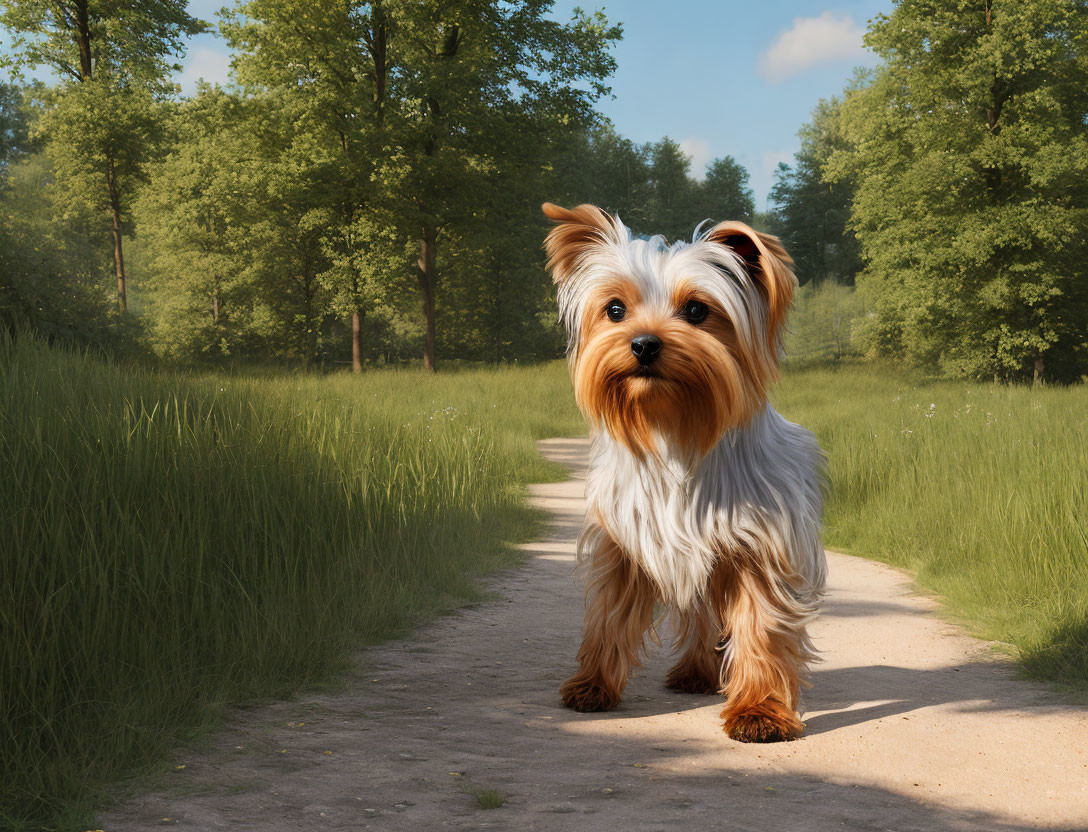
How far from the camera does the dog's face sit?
3469 mm

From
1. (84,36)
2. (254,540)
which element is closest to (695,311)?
(254,540)

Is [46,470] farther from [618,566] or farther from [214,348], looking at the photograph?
[214,348]

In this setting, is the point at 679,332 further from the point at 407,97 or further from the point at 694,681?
the point at 407,97

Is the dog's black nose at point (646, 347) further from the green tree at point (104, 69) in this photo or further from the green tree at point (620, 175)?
the green tree at point (620, 175)

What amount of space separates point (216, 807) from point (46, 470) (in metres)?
2.39

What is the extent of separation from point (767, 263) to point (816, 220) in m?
60.7

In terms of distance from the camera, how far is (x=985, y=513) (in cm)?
750

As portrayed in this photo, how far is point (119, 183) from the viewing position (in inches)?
1288

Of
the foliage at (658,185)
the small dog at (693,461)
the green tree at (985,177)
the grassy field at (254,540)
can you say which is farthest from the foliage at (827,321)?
the small dog at (693,461)

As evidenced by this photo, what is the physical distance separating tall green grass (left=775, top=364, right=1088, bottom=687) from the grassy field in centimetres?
2

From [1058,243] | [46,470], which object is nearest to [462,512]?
[46,470]

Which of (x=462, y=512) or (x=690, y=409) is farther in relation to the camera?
(x=462, y=512)

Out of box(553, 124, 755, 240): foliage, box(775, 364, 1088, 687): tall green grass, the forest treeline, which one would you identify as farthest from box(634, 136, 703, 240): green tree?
box(775, 364, 1088, 687): tall green grass

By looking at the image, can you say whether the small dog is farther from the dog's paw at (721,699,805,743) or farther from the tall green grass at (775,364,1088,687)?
the tall green grass at (775,364,1088,687)
